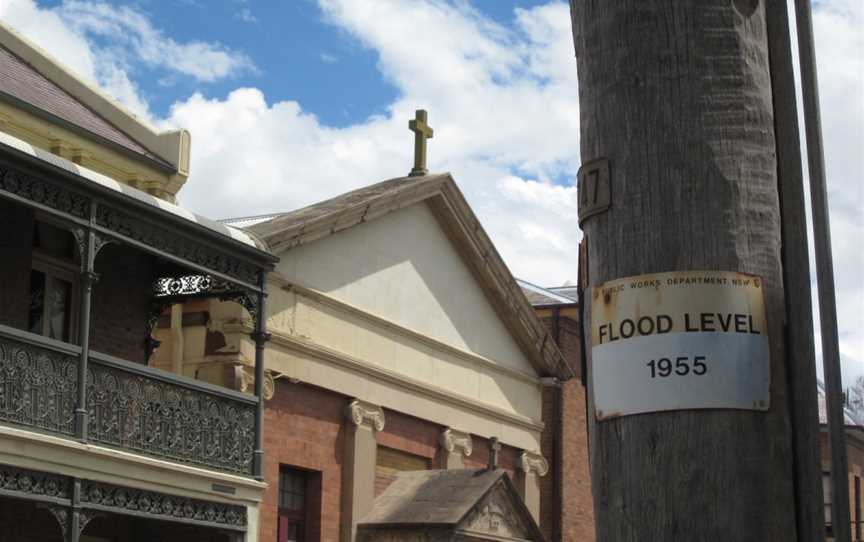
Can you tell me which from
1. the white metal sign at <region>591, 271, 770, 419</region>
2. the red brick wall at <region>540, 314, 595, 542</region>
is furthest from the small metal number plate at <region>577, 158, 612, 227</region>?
the red brick wall at <region>540, 314, 595, 542</region>

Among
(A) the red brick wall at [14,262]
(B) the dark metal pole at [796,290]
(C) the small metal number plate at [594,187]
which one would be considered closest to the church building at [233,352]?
(A) the red brick wall at [14,262]

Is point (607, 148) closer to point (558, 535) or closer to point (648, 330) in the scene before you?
point (648, 330)

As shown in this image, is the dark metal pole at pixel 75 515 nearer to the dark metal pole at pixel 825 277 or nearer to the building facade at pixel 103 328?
the building facade at pixel 103 328

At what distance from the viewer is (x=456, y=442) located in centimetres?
2305

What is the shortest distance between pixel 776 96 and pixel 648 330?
1.76 feet

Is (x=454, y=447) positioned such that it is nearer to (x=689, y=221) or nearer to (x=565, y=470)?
(x=565, y=470)

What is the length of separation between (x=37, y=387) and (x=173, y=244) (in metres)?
2.73

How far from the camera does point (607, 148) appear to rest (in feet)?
9.22

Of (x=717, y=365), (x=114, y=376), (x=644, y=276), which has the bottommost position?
(x=717, y=365)

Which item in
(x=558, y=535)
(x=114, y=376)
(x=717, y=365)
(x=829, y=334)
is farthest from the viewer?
(x=558, y=535)

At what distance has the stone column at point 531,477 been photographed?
25125 millimetres

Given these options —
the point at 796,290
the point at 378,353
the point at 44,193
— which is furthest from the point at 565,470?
the point at 796,290

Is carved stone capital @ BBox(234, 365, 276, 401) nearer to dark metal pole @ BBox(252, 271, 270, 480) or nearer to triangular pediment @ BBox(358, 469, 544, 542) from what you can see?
dark metal pole @ BBox(252, 271, 270, 480)

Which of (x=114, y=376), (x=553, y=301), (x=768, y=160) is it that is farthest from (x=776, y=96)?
(x=553, y=301)
